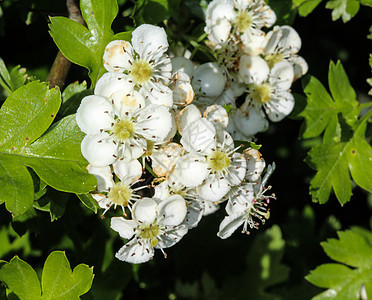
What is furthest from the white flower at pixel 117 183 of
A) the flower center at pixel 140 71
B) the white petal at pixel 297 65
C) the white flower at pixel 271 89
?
the white petal at pixel 297 65

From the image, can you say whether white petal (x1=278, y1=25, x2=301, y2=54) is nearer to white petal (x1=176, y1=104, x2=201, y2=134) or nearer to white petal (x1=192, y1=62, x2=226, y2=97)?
white petal (x1=192, y1=62, x2=226, y2=97)

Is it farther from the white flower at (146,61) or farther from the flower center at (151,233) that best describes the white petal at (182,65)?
the flower center at (151,233)

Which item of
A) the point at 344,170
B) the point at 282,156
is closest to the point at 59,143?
the point at 344,170

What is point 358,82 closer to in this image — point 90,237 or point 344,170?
point 344,170

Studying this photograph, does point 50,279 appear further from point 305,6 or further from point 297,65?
point 305,6

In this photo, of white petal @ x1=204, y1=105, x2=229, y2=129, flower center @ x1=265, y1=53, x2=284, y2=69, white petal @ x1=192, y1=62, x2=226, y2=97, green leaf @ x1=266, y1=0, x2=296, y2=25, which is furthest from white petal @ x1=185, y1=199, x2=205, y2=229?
green leaf @ x1=266, y1=0, x2=296, y2=25

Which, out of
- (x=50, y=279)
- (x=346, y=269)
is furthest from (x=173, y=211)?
(x=346, y=269)
